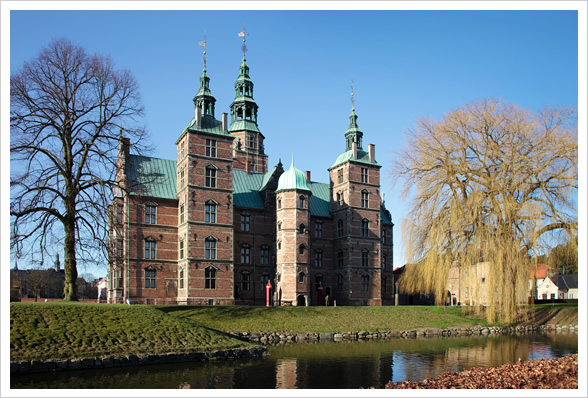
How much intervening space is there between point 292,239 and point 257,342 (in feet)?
56.9

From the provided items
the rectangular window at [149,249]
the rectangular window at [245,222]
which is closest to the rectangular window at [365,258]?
the rectangular window at [245,222]

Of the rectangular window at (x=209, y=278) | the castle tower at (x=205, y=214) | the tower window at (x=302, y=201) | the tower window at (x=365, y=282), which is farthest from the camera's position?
the tower window at (x=365, y=282)

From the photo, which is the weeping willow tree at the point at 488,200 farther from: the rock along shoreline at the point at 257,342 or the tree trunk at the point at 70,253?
the tree trunk at the point at 70,253

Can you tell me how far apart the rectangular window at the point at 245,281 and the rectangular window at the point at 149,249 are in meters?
8.87

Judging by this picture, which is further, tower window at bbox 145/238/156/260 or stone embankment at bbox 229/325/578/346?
tower window at bbox 145/238/156/260

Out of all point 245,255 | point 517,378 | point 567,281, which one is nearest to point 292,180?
point 245,255

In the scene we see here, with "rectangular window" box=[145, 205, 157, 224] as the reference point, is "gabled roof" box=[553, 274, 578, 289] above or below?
below

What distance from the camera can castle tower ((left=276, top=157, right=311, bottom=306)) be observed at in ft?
156

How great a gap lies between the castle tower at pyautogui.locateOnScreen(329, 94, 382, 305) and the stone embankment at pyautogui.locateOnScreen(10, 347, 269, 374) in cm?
2773

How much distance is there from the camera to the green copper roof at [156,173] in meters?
45.9

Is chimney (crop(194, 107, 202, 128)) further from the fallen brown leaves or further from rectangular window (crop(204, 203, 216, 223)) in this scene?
the fallen brown leaves

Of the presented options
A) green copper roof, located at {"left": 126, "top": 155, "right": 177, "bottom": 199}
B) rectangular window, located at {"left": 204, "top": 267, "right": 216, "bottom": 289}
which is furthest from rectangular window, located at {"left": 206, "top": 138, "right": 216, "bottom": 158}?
rectangular window, located at {"left": 204, "top": 267, "right": 216, "bottom": 289}

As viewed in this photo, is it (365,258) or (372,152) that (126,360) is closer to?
(365,258)

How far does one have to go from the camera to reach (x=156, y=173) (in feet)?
151
